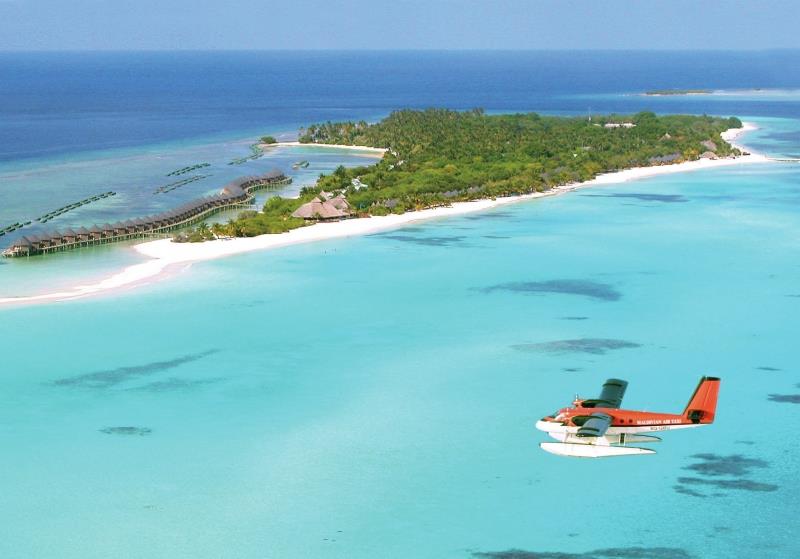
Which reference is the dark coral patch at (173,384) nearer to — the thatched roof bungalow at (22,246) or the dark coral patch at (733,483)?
the dark coral patch at (733,483)

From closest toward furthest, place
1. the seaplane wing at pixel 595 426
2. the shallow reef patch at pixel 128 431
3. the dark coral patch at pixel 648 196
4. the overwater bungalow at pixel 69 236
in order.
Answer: the seaplane wing at pixel 595 426 → the shallow reef patch at pixel 128 431 → the overwater bungalow at pixel 69 236 → the dark coral patch at pixel 648 196

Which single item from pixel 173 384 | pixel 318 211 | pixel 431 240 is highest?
pixel 318 211

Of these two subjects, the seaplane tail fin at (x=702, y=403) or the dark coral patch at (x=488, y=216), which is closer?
the seaplane tail fin at (x=702, y=403)

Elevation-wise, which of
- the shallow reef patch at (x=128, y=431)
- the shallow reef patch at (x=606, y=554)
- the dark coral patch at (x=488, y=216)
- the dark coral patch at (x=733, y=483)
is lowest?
the shallow reef patch at (x=606, y=554)

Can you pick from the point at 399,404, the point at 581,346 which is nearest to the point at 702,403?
the point at 399,404

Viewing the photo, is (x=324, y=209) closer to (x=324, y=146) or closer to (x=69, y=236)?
(x=69, y=236)

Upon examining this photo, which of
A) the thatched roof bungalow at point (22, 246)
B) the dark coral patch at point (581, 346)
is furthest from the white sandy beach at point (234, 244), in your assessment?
the dark coral patch at point (581, 346)
